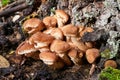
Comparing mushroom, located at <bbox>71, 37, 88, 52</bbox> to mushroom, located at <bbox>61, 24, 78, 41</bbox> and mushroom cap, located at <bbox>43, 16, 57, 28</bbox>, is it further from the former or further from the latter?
mushroom cap, located at <bbox>43, 16, 57, 28</bbox>

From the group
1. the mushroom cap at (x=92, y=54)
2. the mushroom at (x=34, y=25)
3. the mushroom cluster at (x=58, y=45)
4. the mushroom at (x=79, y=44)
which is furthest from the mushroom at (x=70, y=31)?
the mushroom at (x=34, y=25)

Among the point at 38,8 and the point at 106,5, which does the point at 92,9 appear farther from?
the point at 38,8

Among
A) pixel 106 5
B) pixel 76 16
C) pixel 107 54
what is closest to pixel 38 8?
pixel 76 16

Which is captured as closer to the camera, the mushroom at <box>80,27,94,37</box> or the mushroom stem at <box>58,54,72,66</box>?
the mushroom stem at <box>58,54,72,66</box>

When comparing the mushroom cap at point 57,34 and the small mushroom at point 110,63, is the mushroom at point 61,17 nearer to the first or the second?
the mushroom cap at point 57,34

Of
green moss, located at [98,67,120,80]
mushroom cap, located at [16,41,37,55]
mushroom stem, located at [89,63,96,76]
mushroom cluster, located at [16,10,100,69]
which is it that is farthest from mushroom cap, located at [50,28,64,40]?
green moss, located at [98,67,120,80]
